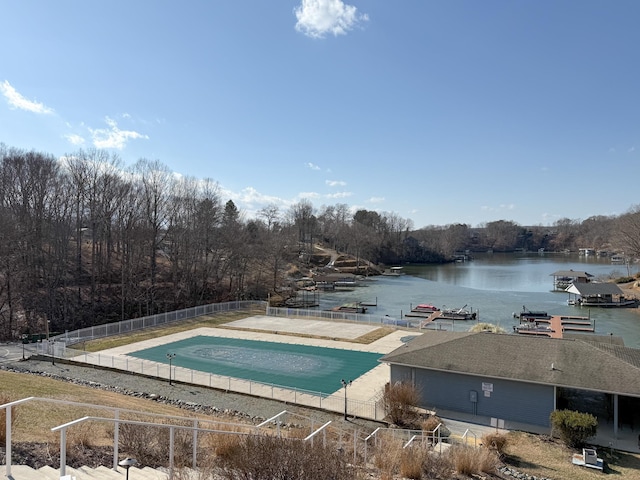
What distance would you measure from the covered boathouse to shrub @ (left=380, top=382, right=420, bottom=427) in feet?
4.40

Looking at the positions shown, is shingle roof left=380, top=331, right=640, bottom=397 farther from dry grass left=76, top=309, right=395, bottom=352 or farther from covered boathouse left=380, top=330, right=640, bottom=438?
dry grass left=76, top=309, right=395, bottom=352

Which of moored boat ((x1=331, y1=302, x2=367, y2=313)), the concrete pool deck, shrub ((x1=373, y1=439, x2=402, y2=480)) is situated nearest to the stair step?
shrub ((x1=373, y1=439, x2=402, y2=480))

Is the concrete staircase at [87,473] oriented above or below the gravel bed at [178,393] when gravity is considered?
above

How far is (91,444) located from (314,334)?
85.9 feet

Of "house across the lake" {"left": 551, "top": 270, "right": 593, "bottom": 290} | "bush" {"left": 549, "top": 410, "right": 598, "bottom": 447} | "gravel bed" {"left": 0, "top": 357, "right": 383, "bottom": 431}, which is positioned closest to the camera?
"bush" {"left": 549, "top": 410, "right": 598, "bottom": 447}

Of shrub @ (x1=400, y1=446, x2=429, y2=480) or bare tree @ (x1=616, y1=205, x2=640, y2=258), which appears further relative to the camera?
bare tree @ (x1=616, y1=205, x2=640, y2=258)

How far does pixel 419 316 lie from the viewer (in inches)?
1994

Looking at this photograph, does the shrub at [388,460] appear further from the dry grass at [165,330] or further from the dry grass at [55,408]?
the dry grass at [165,330]

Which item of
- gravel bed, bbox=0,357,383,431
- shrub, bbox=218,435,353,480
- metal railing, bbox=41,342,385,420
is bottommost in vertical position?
gravel bed, bbox=0,357,383,431

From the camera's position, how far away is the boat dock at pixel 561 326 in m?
39.1

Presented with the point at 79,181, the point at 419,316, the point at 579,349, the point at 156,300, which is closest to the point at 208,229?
the point at 156,300

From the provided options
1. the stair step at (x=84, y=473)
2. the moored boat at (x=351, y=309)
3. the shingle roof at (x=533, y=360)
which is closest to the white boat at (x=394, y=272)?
the moored boat at (x=351, y=309)

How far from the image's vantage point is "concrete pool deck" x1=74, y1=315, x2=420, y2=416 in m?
21.0

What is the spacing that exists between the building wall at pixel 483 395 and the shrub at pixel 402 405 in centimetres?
142
